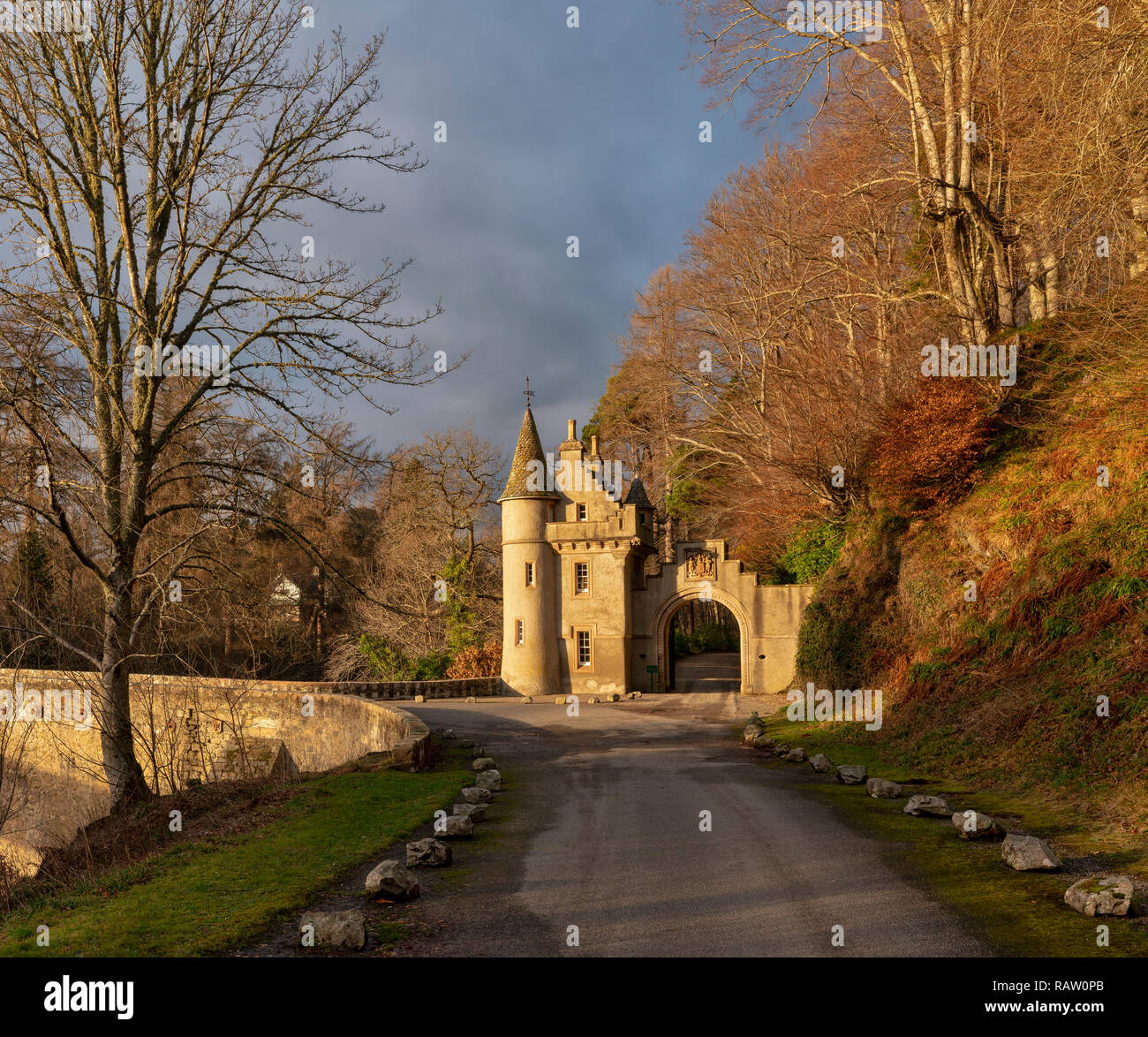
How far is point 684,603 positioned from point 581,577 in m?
4.35

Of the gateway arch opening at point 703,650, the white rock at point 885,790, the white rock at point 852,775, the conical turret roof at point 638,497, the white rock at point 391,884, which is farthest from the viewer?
the gateway arch opening at point 703,650

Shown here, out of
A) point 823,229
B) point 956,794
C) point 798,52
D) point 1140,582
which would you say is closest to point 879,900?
point 956,794

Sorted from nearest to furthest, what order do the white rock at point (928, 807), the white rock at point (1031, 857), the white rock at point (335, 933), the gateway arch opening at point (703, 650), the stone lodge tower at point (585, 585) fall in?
the white rock at point (335, 933) → the white rock at point (1031, 857) → the white rock at point (928, 807) → the stone lodge tower at point (585, 585) → the gateway arch opening at point (703, 650)

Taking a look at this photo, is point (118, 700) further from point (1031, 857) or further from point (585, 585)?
point (585, 585)

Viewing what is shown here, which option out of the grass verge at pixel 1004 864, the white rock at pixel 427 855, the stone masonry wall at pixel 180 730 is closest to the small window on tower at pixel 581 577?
the stone masonry wall at pixel 180 730

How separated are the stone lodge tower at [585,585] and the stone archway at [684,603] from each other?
51 mm

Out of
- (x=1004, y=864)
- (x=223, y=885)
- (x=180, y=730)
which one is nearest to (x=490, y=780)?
(x=223, y=885)

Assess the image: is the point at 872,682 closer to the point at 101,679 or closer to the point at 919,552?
the point at 919,552

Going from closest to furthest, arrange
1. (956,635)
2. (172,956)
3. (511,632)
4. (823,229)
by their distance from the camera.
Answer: (172,956) < (956,635) < (823,229) < (511,632)

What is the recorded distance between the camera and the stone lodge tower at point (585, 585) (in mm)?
33500

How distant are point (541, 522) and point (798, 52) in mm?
19877

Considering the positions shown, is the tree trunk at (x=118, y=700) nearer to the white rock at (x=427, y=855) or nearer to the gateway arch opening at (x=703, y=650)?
the white rock at (x=427, y=855)

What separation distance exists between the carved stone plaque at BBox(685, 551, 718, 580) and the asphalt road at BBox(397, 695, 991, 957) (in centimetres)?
1793

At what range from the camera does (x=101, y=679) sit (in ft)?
42.1
